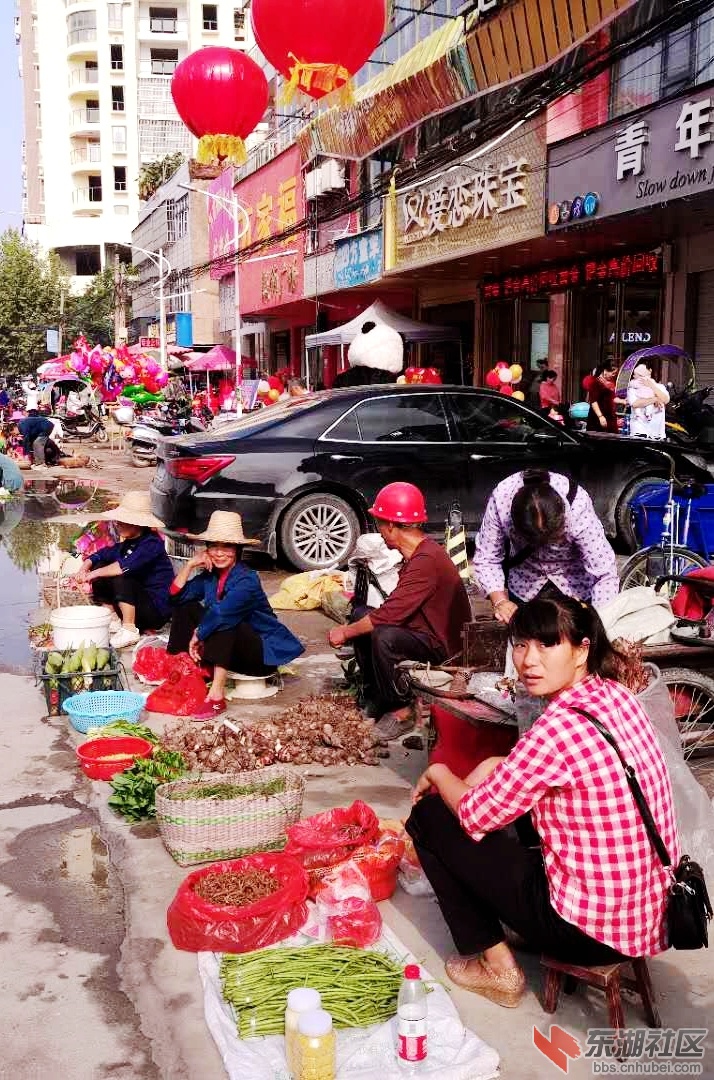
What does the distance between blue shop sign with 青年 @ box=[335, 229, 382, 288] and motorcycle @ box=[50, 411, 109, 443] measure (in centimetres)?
1022

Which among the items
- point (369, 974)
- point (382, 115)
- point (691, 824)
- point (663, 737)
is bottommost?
point (369, 974)

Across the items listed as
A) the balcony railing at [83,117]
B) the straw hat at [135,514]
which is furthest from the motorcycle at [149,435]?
the balcony railing at [83,117]

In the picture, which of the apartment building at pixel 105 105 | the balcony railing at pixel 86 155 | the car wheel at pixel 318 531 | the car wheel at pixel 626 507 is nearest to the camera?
the car wheel at pixel 318 531

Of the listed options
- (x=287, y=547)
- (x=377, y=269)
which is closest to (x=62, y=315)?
(x=377, y=269)

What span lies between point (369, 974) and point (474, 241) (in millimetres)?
14928

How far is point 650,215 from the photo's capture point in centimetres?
1287

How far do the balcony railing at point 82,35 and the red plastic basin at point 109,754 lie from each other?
7764 centimetres

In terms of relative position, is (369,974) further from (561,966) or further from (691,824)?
(691,824)

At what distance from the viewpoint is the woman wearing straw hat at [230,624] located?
6.26 metres

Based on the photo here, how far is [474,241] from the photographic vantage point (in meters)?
16.7

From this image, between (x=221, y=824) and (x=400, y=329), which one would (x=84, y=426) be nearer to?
(x=400, y=329)

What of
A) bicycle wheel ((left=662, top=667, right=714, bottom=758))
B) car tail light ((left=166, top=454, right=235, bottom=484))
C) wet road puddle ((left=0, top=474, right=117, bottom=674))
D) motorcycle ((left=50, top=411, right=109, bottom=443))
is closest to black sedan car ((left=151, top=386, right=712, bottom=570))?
car tail light ((left=166, top=454, right=235, bottom=484))

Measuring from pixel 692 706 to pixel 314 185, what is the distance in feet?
78.2

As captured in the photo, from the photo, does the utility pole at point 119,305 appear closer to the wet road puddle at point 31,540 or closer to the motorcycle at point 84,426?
the motorcycle at point 84,426
